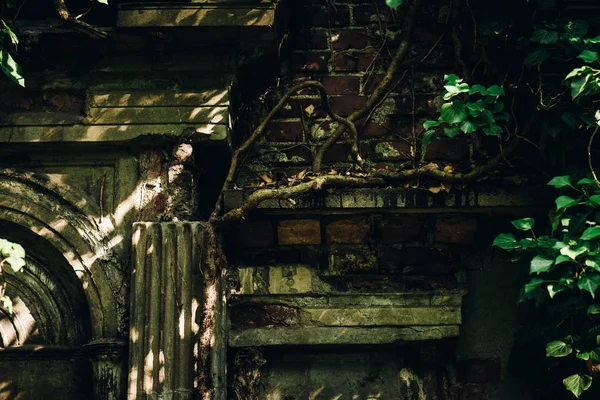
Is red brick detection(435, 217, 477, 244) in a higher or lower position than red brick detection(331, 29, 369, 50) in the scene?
lower

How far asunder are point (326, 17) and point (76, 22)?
112cm

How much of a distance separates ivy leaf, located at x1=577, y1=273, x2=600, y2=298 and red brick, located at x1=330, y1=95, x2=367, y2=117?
126 centimetres

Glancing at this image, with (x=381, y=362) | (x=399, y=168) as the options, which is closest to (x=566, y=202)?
(x=399, y=168)

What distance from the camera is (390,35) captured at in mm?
3654

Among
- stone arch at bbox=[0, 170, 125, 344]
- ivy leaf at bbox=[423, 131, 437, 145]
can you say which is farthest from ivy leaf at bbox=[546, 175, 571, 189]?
stone arch at bbox=[0, 170, 125, 344]

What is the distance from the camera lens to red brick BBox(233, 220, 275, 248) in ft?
11.2

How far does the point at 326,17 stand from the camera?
3656mm

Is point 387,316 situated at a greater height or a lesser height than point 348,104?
lesser

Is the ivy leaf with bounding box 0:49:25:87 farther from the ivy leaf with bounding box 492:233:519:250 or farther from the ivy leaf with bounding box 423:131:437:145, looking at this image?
the ivy leaf with bounding box 492:233:519:250

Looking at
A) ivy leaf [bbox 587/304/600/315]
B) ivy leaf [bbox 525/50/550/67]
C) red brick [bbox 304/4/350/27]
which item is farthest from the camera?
red brick [bbox 304/4/350/27]

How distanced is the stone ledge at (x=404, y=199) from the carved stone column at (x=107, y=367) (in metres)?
0.72

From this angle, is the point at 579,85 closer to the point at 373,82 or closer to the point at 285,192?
the point at 373,82

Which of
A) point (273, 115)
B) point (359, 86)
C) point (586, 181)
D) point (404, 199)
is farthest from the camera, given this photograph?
point (359, 86)

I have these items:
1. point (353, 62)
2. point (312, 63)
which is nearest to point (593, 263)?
point (353, 62)
